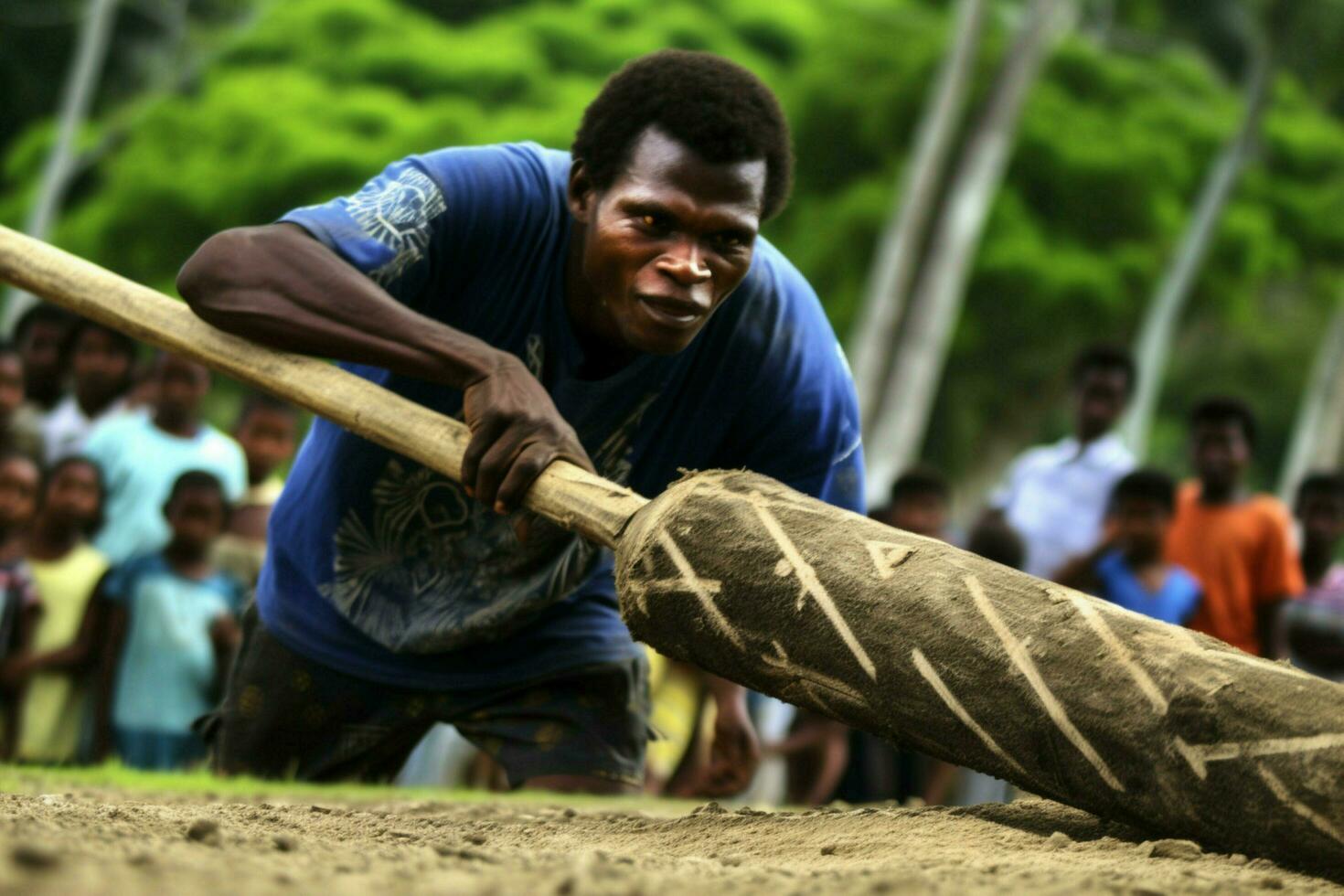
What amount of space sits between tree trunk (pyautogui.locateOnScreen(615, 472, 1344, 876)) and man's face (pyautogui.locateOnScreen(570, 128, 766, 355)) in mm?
470

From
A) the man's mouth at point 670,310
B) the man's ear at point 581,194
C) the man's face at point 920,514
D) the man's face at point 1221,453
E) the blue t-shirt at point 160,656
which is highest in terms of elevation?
the man's face at point 1221,453

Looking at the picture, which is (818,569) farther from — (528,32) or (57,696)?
(528,32)

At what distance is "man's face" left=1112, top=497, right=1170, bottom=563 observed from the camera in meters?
7.20

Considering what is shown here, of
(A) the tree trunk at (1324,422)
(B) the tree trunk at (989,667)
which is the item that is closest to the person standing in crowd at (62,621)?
(B) the tree trunk at (989,667)

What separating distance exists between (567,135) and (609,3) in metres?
3.05

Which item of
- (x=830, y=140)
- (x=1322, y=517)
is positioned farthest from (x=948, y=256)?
(x=1322, y=517)

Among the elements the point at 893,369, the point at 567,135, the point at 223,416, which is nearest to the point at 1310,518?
the point at 893,369

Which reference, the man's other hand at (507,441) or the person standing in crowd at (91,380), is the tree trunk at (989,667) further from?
the person standing in crowd at (91,380)

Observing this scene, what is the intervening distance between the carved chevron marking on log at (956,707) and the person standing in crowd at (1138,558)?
414 cm

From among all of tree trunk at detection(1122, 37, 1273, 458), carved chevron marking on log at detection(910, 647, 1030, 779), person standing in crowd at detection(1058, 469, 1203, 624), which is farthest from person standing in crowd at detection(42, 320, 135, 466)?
tree trunk at detection(1122, 37, 1273, 458)

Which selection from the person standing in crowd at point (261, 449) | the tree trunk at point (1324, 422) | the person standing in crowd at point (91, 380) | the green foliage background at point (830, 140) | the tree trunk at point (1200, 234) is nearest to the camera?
the person standing in crowd at point (261, 449)

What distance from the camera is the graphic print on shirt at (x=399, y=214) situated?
12.3ft

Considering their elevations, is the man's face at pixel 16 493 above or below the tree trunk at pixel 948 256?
below

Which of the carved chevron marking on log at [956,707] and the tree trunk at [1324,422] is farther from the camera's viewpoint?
the tree trunk at [1324,422]
